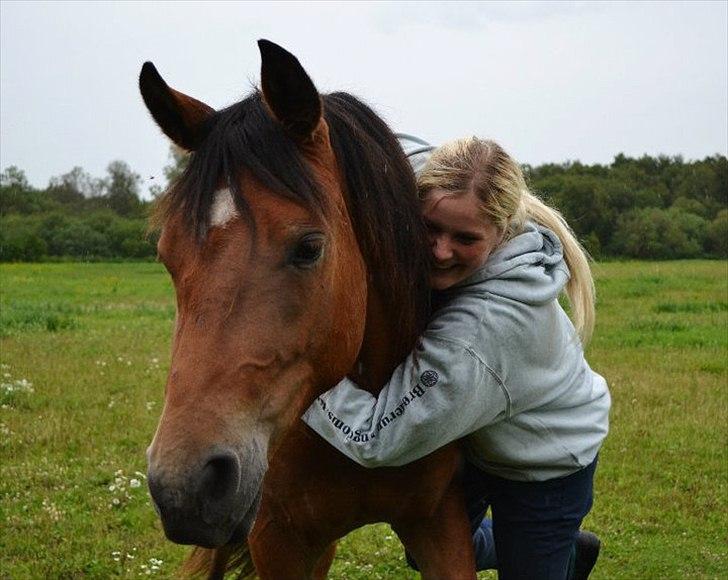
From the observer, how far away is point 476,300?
265 cm

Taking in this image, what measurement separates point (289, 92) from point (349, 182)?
1.12ft

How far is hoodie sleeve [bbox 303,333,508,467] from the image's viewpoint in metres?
2.53

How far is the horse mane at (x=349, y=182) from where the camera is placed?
84.2 inches

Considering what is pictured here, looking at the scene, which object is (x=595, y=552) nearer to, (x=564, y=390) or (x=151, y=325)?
(x=564, y=390)

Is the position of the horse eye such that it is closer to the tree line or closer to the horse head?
the horse head

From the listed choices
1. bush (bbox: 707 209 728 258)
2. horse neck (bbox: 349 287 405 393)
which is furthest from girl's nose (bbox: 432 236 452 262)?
bush (bbox: 707 209 728 258)

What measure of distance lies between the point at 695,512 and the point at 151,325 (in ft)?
34.6

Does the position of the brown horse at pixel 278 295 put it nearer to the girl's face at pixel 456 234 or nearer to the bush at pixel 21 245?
the girl's face at pixel 456 234

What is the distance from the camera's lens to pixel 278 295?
202 cm

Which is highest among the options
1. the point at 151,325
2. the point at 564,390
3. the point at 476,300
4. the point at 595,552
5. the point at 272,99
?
the point at 272,99

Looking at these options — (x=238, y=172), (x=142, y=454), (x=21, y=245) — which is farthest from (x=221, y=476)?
(x=21, y=245)

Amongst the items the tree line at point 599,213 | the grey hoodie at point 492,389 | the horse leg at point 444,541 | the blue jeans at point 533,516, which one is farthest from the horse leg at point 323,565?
the tree line at point 599,213

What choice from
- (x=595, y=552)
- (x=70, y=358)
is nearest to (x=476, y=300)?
(x=595, y=552)

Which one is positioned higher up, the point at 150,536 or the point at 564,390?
the point at 564,390
